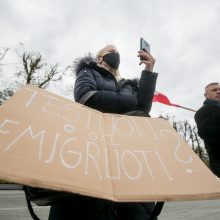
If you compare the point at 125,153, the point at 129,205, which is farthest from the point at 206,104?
the point at 125,153

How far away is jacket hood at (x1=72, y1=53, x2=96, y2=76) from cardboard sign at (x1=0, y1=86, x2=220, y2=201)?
0.55 meters

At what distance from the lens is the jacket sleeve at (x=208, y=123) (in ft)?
10.5

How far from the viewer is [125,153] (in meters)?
1.10

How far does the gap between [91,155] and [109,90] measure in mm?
762

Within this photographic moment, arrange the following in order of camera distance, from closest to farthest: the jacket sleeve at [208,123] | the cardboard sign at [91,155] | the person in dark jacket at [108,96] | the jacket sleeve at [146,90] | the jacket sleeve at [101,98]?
the cardboard sign at [91,155], the person in dark jacket at [108,96], the jacket sleeve at [101,98], the jacket sleeve at [146,90], the jacket sleeve at [208,123]

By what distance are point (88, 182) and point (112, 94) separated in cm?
78

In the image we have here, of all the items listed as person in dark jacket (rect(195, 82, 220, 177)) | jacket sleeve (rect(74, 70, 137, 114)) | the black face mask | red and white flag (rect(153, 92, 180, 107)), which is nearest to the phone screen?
the black face mask

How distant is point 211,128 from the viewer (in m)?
3.24

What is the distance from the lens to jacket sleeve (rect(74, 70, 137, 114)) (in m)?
1.61

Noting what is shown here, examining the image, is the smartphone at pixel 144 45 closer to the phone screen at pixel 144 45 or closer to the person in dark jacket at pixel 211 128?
the phone screen at pixel 144 45

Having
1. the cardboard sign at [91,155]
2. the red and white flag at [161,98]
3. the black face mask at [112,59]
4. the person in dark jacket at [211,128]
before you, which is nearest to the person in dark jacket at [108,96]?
the black face mask at [112,59]

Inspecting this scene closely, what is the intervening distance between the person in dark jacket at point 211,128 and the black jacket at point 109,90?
5.04 feet

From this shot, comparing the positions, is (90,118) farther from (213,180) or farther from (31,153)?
(213,180)

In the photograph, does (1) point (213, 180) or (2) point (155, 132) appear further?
(2) point (155, 132)
